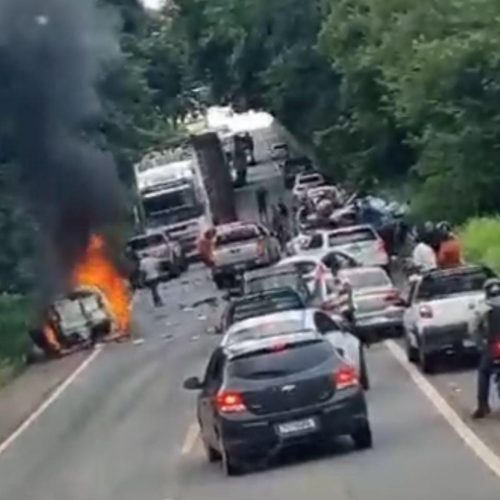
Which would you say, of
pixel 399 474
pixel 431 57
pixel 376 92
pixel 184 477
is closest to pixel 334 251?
pixel 431 57

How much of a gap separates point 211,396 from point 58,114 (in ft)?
92.6

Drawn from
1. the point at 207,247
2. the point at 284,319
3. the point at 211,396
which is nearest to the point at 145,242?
the point at 207,247

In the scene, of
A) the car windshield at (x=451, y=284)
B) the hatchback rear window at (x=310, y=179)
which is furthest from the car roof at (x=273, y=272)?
the hatchback rear window at (x=310, y=179)

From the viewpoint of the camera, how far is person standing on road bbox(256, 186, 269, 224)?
84062 mm

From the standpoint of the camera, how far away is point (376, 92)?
195ft

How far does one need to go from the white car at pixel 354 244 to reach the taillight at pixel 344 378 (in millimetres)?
24864

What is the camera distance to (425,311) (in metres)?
32.9

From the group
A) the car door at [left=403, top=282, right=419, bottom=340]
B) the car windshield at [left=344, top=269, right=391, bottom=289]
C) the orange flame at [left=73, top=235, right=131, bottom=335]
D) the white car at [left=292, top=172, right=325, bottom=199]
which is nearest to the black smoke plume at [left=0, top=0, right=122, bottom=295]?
the orange flame at [left=73, top=235, right=131, bottom=335]

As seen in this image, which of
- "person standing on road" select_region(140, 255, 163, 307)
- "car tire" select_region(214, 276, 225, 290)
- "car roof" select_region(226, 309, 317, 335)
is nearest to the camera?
"car roof" select_region(226, 309, 317, 335)

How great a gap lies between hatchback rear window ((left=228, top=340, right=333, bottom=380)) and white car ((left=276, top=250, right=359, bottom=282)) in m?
18.2

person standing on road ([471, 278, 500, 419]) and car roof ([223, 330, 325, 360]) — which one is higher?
car roof ([223, 330, 325, 360])

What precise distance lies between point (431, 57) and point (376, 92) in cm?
1201

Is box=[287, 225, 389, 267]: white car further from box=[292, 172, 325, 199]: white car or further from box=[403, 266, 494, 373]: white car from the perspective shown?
box=[292, 172, 325, 199]: white car

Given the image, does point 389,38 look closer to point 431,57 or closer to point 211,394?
point 431,57
